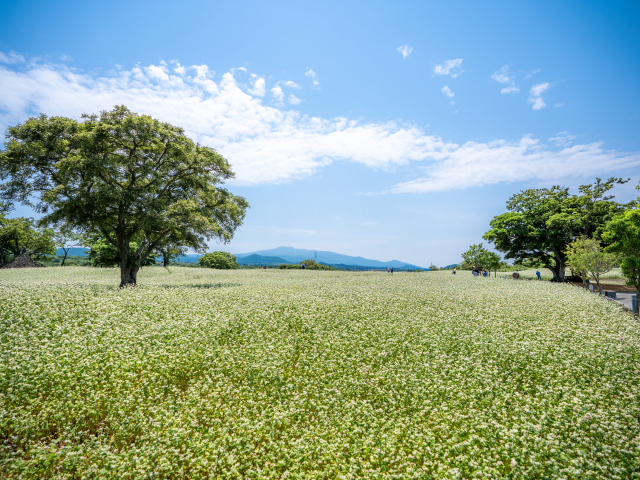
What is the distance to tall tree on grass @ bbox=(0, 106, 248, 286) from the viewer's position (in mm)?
21609

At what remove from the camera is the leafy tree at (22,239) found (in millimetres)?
61031

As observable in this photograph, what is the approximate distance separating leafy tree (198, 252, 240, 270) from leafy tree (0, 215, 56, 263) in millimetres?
31571

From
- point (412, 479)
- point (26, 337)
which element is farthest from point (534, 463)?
point (26, 337)

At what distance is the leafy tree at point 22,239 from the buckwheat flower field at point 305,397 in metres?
68.9

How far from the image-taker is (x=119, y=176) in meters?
22.8

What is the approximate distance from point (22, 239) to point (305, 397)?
8550 centimetres

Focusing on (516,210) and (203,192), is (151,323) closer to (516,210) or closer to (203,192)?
(203,192)

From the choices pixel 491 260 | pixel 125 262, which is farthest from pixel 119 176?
pixel 491 260

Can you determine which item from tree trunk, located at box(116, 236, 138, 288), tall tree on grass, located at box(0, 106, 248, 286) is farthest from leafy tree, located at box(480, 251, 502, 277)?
tree trunk, located at box(116, 236, 138, 288)

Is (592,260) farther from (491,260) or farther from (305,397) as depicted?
(305,397)

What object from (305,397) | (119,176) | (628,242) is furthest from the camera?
(119,176)

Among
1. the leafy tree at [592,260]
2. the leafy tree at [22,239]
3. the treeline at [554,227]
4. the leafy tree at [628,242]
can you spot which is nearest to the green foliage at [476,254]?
the treeline at [554,227]

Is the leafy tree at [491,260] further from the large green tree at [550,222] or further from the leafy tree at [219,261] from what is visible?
the leafy tree at [219,261]

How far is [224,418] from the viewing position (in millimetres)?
7469
